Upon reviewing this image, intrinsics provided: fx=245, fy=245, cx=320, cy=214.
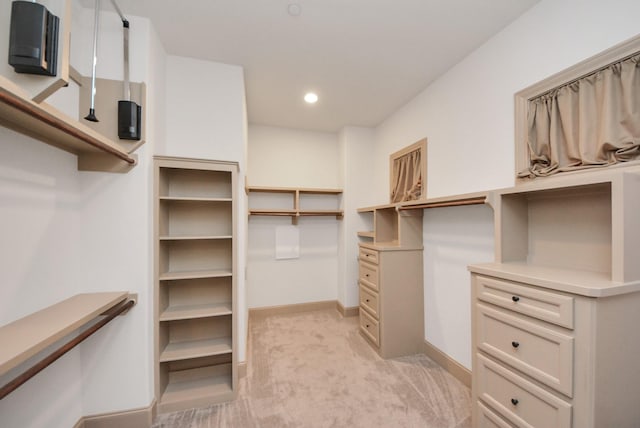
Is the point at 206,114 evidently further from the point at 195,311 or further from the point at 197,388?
the point at 197,388

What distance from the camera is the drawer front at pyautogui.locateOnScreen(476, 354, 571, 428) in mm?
1072

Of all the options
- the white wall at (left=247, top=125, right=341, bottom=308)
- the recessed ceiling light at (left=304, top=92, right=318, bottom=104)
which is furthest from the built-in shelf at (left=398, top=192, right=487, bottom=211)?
the white wall at (left=247, top=125, right=341, bottom=308)

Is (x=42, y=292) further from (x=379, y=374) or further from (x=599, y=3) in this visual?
(x=599, y=3)

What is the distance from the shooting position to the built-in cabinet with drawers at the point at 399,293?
8.24 feet

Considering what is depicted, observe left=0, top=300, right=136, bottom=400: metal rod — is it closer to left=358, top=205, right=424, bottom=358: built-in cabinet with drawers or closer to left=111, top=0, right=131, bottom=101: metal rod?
left=111, top=0, right=131, bottom=101: metal rod

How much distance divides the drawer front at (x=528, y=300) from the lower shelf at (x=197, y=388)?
1967 millimetres

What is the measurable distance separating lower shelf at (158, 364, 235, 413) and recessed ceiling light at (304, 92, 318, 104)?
9.28 ft

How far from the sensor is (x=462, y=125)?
2.15m

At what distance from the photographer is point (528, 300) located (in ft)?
3.92

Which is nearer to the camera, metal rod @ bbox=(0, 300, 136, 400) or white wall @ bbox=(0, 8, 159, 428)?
metal rod @ bbox=(0, 300, 136, 400)

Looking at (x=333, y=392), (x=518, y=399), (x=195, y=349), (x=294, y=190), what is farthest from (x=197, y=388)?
(x=294, y=190)

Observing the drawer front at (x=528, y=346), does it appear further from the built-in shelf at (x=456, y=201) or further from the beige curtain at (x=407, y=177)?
the beige curtain at (x=407, y=177)

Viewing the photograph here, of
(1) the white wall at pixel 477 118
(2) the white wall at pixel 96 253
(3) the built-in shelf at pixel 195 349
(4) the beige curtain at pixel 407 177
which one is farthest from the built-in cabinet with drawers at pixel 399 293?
(2) the white wall at pixel 96 253

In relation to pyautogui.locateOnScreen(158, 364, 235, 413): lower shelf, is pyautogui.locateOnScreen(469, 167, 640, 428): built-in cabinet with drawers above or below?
above
